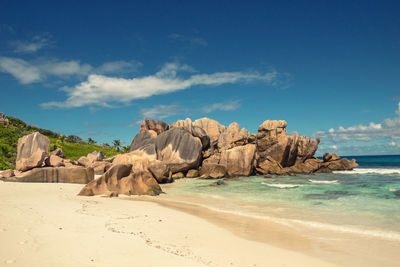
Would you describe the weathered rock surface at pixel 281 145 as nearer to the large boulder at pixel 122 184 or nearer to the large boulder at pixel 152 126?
the large boulder at pixel 152 126

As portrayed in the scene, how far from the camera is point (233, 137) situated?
43781 mm

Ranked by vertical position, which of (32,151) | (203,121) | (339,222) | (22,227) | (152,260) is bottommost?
(339,222)

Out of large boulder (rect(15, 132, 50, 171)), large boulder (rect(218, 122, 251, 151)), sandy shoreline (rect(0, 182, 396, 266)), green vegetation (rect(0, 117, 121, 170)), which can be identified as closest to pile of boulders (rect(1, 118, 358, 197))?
large boulder (rect(15, 132, 50, 171))

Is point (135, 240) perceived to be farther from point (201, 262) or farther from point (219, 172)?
point (219, 172)

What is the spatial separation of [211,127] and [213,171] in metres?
19.7

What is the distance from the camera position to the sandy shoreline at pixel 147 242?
211 inches

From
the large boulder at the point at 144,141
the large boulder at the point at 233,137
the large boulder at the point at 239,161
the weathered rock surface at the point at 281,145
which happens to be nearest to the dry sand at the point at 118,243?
the large boulder at the point at 144,141

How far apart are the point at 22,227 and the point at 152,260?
3.64 metres

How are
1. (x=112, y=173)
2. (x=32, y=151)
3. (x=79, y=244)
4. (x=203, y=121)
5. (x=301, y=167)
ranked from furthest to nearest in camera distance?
(x=203, y=121)
(x=301, y=167)
(x=32, y=151)
(x=112, y=173)
(x=79, y=244)

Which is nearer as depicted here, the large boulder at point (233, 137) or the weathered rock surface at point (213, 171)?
the weathered rock surface at point (213, 171)

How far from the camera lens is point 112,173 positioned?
16.9m

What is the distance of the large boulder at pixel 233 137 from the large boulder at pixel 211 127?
448cm

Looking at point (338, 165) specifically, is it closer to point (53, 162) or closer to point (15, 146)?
point (53, 162)

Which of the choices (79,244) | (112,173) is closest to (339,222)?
(79,244)
